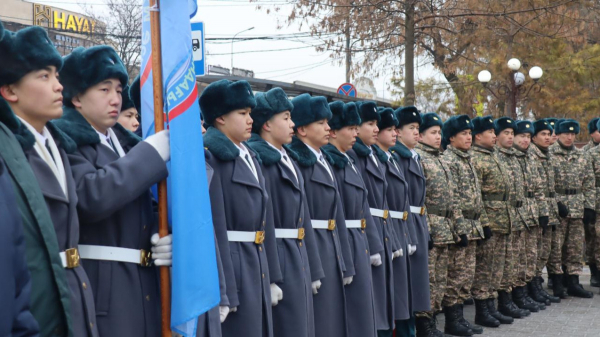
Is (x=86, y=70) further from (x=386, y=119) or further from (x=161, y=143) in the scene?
(x=386, y=119)

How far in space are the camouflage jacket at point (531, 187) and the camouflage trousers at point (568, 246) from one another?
92 cm

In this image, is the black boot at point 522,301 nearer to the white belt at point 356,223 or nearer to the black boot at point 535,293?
the black boot at point 535,293

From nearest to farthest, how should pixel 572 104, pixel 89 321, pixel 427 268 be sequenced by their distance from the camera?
pixel 89 321, pixel 427 268, pixel 572 104

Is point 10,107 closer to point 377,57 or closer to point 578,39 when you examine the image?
point 377,57

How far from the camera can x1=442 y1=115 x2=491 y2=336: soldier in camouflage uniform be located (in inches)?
323

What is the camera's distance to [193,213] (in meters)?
3.57

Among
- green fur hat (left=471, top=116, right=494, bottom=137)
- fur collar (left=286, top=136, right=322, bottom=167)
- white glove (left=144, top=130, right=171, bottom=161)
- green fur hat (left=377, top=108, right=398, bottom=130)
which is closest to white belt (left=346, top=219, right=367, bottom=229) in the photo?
fur collar (left=286, top=136, right=322, bottom=167)

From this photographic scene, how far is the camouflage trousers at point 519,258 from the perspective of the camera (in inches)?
375

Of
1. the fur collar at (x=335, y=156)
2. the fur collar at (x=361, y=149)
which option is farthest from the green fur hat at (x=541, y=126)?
the fur collar at (x=335, y=156)

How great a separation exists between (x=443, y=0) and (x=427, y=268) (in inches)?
324

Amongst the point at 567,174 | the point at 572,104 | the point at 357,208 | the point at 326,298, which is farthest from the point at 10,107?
the point at 572,104

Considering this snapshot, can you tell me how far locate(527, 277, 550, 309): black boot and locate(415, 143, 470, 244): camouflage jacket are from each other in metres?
2.53

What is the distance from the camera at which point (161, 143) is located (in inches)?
139

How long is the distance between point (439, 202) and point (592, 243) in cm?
442
